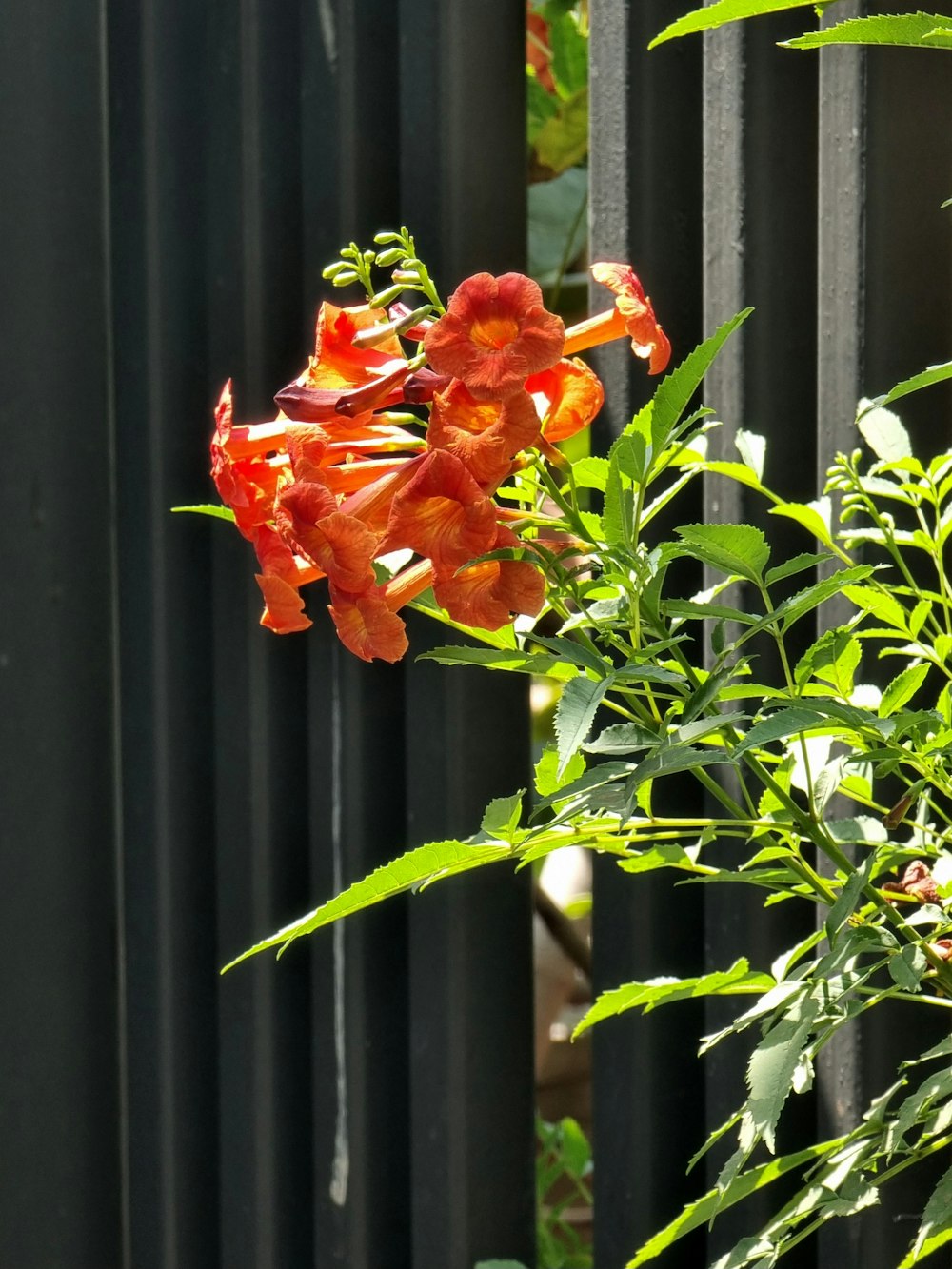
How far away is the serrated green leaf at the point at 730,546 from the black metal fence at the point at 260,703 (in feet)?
1.49

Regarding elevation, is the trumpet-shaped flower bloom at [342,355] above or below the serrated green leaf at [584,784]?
above

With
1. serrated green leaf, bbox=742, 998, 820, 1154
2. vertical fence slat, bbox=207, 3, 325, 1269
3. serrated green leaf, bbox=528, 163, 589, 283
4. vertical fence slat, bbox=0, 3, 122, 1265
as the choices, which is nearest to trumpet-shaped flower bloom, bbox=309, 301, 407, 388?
serrated green leaf, bbox=742, 998, 820, 1154

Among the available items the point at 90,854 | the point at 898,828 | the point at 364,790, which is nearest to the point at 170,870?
the point at 90,854

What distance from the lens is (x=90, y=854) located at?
4.48 ft

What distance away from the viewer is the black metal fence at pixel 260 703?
108 cm

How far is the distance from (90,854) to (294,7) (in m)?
0.81

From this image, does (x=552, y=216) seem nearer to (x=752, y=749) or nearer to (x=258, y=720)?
(x=258, y=720)

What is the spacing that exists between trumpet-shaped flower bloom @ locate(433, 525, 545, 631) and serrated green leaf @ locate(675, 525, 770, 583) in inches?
2.4

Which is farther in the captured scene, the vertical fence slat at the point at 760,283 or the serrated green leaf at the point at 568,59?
the serrated green leaf at the point at 568,59

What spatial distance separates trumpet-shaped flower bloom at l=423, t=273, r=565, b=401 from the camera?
0.51m

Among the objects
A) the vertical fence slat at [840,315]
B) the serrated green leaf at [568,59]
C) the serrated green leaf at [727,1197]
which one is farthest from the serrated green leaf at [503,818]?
the serrated green leaf at [568,59]

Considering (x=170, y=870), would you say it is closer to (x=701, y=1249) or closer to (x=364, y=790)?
(x=364, y=790)

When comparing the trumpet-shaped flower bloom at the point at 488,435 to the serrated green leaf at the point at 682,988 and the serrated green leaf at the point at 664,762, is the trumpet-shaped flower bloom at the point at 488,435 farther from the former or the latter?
the serrated green leaf at the point at 682,988

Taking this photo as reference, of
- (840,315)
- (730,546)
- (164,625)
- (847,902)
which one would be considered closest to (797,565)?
(730,546)
